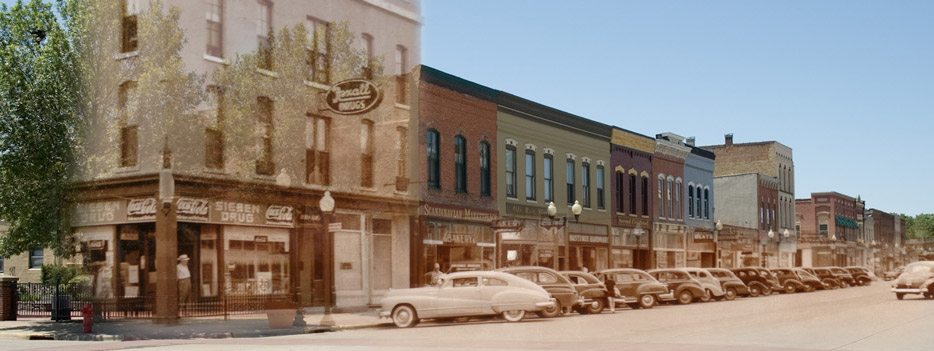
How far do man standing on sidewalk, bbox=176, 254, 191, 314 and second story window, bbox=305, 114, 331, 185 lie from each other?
5486 mm

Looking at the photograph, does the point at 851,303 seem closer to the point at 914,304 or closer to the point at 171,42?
the point at 914,304

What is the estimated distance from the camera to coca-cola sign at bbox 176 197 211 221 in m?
29.3

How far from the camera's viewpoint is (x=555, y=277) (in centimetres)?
2981

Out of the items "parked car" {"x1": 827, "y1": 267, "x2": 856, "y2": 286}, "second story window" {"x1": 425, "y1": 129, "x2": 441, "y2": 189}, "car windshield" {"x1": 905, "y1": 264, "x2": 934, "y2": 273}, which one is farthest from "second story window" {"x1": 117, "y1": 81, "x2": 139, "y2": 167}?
"parked car" {"x1": 827, "y1": 267, "x2": 856, "y2": 286}

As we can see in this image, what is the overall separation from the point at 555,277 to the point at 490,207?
11.6 meters

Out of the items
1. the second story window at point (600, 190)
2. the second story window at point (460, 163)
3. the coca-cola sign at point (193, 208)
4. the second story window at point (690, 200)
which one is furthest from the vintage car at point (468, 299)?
the second story window at point (690, 200)

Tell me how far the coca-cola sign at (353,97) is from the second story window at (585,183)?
60.2ft

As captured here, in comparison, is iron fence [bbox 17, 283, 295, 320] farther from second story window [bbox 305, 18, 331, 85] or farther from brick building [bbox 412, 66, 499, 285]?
second story window [bbox 305, 18, 331, 85]

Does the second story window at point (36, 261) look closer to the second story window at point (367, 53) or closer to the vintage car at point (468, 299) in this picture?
the second story window at point (367, 53)

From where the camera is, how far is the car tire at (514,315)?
26953mm

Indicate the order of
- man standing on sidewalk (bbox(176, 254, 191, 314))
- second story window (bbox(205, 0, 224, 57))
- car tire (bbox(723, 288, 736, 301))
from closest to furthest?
man standing on sidewalk (bbox(176, 254, 191, 314)), second story window (bbox(205, 0, 224, 57)), car tire (bbox(723, 288, 736, 301))

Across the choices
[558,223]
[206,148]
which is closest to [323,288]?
[206,148]

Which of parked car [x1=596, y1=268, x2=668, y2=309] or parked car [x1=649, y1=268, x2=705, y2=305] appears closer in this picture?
parked car [x1=596, y1=268, x2=668, y2=309]

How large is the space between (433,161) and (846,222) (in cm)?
7518
